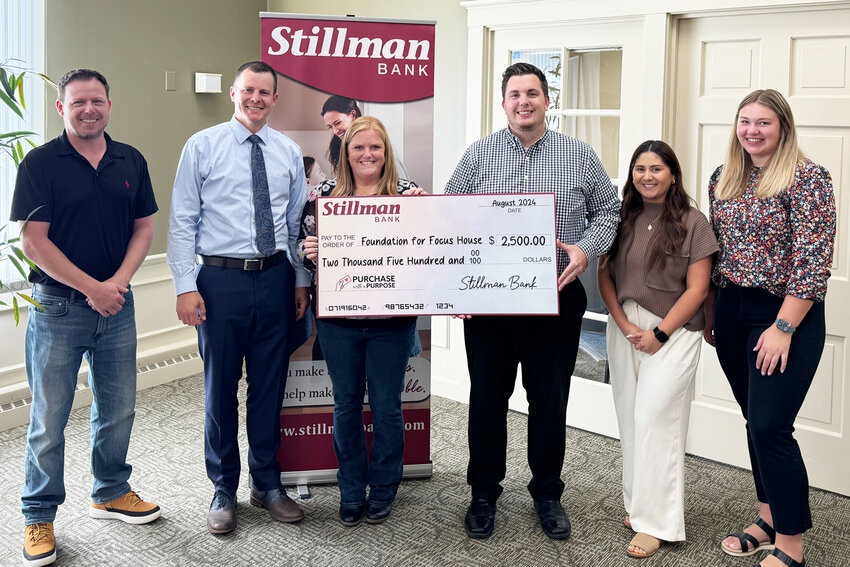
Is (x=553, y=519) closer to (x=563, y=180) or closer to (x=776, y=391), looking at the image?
(x=776, y=391)

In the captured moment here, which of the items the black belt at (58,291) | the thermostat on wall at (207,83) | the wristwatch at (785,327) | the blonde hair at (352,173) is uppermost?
the thermostat on wall at (207,83)

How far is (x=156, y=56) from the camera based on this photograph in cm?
459

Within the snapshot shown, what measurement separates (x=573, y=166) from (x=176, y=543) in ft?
6.15

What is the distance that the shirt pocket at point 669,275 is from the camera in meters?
2.74

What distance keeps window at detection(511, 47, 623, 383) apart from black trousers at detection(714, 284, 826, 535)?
143 cm

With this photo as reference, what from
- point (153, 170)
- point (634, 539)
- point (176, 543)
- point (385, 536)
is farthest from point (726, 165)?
point (153, 170)

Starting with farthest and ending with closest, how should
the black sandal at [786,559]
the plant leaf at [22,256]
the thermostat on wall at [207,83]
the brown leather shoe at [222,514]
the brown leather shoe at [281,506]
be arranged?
1. the thermostat on wall at [207,83]
2. the brown leather shoe at [281,506]
3. the brown leather shoe at [222,514]
4. the black sandal at [786,559]
5. the plant leaf at [22,256]

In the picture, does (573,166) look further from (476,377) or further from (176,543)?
(176,543)

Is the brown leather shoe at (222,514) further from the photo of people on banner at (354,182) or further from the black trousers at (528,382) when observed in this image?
the black trousers at (528,382)

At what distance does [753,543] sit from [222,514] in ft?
6.05

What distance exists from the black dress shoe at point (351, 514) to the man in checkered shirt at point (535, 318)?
0.41 metres

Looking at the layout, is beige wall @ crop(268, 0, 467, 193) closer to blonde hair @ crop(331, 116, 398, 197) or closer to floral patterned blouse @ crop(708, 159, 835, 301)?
blonde hair @ crop(331, 116, 398, 197)

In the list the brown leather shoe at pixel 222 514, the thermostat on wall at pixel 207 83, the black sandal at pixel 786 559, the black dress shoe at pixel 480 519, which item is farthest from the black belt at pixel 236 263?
the thermostat on wall at pixel 207 83

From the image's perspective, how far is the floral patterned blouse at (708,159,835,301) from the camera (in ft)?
8.16
